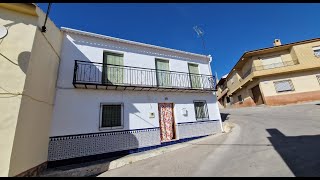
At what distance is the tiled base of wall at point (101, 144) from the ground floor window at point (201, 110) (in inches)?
60.4

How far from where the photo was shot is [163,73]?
9.83 meters

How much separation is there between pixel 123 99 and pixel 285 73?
1924 centimetres

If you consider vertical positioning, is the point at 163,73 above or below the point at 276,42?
below

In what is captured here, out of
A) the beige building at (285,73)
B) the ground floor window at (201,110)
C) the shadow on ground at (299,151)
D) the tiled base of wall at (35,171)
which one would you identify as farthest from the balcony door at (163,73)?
the beige building at (285,73)

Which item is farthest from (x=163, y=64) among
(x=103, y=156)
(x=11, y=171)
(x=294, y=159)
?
(x=11, y=171)

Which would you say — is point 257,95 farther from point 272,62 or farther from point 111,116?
point 111,116

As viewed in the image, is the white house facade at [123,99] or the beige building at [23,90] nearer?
the beige building at [23,90]

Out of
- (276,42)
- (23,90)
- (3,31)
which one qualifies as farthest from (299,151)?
(276,42)

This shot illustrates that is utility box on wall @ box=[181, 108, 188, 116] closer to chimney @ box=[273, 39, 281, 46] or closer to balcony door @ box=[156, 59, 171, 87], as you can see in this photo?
balcony door @ box=[156, 59, 171, 87]

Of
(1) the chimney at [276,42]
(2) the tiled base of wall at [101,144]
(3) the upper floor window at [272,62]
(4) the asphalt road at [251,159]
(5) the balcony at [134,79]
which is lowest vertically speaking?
(4) the asphalt road at [251,159]

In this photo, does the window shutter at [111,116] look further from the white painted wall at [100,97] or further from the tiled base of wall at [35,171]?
the tiled base of wall at [35,171]

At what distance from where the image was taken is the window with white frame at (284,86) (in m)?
17.5

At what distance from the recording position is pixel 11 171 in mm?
3967

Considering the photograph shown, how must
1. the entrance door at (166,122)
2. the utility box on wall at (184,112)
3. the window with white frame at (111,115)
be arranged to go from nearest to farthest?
the window with white frame at (111,115), the entrance door at (166,122), the utility box on wall at (184,112)
